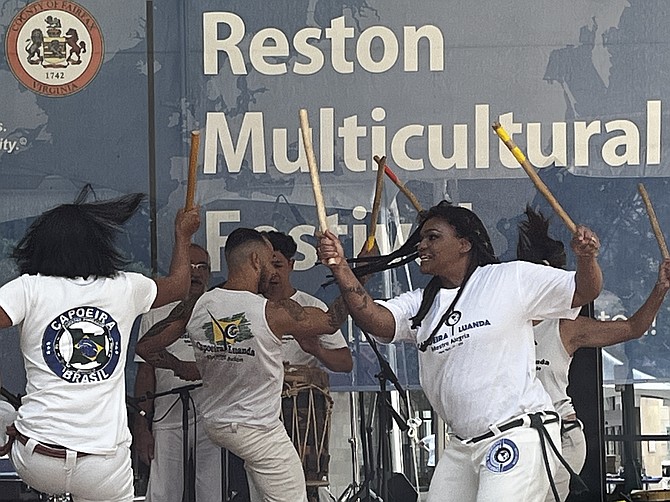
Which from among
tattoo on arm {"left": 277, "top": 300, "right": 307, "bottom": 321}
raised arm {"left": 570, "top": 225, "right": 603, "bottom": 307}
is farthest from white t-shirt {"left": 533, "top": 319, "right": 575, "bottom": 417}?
tattoo on arm {"left": 277, "top": 300, "right": 307, "bottom": 321}

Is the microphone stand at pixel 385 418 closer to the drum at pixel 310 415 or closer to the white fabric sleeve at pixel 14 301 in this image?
the drum at pixel 310 415

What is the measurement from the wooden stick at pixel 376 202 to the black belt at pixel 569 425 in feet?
2.87

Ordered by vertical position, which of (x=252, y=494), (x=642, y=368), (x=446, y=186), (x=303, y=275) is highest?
(x=446, y=186)

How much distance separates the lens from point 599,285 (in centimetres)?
429

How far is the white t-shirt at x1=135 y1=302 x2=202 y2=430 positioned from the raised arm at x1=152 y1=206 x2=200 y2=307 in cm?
18

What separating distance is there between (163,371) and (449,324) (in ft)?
3.54

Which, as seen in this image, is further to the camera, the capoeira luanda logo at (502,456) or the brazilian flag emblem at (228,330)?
the brazilian flag emblem at (228,330)

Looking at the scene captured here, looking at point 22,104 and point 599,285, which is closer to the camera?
point 599,285

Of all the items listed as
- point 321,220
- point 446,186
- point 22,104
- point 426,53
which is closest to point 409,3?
point 426,53

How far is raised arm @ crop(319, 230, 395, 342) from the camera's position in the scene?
4199 millimetres

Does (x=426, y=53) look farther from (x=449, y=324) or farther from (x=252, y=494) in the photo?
(x=252, y=494)

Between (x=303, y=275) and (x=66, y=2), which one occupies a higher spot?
(x=66, y=2)

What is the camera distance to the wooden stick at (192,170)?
473cm

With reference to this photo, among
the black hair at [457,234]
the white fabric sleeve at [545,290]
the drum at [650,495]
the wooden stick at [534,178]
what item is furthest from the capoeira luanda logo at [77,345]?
the drum at [650,495]
